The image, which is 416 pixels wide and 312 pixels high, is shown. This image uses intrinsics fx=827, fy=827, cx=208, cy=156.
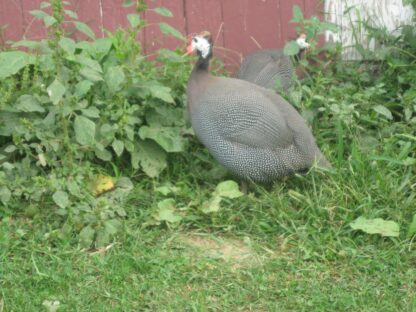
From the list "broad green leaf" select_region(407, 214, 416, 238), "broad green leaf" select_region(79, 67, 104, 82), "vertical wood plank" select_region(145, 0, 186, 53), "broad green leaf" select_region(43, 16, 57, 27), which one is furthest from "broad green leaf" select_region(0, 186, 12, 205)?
"broad green leaf" select_region(407, 214, 416, 238)

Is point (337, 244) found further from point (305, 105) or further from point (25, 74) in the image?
point (25, 74)

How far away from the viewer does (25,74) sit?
3.89m

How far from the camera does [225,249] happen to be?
11.8 feet

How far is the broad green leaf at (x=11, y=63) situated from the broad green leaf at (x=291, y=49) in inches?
58.8

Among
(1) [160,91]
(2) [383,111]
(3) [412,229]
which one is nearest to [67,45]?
(1) [160,91]

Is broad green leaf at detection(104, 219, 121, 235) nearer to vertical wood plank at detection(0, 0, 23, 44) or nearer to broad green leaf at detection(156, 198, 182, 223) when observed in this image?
broad green leaf at detection(156, 198, 182, 223)

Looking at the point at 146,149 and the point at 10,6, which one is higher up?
the point at 10,6

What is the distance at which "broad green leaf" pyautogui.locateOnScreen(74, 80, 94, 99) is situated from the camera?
3.79m

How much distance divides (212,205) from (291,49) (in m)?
1.26

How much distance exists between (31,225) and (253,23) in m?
1.99

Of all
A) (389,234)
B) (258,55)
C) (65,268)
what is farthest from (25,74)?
(389,234)

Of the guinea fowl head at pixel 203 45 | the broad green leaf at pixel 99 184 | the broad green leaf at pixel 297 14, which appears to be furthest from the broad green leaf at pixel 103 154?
the broad green leaf at pixel 297 14

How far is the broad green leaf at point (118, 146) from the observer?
12.8 ft

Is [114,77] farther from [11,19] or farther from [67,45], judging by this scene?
[11,19]
